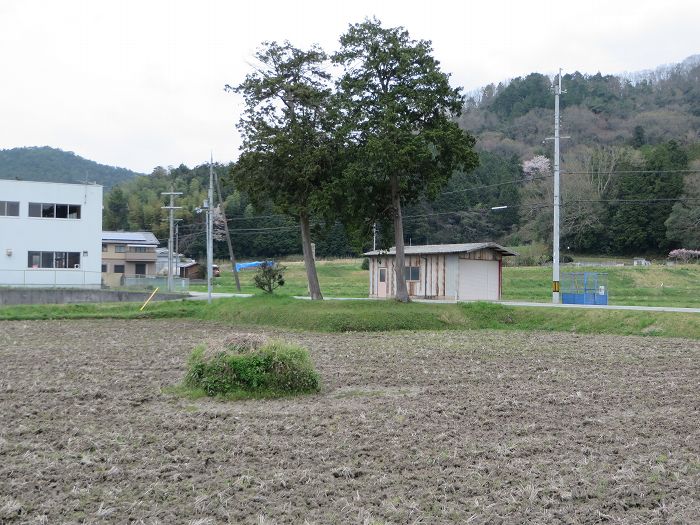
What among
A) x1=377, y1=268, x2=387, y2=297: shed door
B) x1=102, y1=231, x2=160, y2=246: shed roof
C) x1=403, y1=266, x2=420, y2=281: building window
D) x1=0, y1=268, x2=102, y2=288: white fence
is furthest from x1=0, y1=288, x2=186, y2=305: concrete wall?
x1=102, y1=231, x2=160, y2=246: shed roof

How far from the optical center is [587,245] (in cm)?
6856

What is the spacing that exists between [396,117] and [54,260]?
2472cm

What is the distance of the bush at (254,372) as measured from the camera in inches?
455

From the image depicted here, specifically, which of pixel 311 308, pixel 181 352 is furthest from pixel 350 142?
pixel 181 352

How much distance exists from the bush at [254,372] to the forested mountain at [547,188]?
35806 mm

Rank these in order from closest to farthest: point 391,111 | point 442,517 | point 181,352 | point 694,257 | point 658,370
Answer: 1. point 442,517
2. point 658,370
3. point 181,352
4. point 391,111
5. point 694,257

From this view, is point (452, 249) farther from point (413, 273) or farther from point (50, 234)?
point (50, 234)

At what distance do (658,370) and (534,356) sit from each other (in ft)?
9.80

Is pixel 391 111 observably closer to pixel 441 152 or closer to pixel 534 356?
pixel 441 152

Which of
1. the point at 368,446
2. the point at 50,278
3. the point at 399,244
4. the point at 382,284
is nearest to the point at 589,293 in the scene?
the point at 399,244

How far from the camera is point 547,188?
233 ft

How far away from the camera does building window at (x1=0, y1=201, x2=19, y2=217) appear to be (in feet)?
132

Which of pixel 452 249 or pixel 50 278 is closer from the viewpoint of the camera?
pixel 452 249

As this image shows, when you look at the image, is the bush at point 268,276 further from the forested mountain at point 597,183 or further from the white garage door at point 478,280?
the forested mountain at point 597,183
